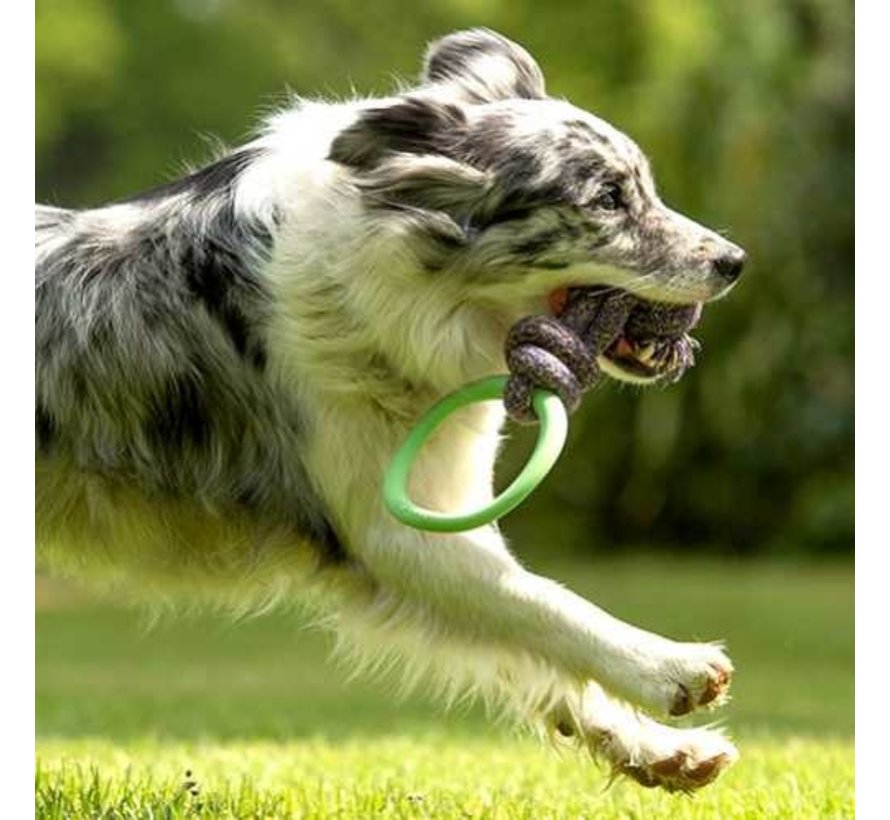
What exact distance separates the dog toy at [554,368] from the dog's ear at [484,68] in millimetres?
719

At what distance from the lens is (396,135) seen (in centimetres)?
552

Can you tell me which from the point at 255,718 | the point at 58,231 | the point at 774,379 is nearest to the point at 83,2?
the point at 774,379

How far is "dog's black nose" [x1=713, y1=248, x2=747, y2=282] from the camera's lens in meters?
5.42

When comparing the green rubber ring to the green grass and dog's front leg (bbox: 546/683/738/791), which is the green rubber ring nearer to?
dog's front leg (bbox: 546/683/738/791)

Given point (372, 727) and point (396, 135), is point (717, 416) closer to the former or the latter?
point (372, 727)

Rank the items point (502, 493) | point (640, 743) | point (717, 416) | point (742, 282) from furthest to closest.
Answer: point (717, 416) → point (742, 282) → point (640, 743) → point (502, 493)

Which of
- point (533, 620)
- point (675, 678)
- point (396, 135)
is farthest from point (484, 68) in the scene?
point (675, 678)

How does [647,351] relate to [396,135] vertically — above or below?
below

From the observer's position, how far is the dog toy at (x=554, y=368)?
17.0 ft

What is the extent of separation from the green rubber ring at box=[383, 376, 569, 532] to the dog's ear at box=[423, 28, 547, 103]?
92 cm

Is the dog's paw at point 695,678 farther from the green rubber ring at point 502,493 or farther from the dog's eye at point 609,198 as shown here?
the dog's eye at point 609,198

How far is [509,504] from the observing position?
5.10 meters

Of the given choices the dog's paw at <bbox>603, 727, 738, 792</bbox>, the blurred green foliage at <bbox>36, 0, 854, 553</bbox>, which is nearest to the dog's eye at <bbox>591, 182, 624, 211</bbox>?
the dog's paw at <bbox>603, 727, 738, 792</bbox>

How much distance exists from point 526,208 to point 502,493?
83 cm
